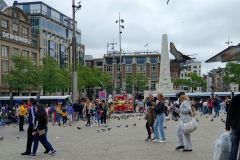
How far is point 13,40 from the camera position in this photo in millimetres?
79312

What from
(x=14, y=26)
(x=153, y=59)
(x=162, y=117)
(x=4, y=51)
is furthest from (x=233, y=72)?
(x=162, y=117)

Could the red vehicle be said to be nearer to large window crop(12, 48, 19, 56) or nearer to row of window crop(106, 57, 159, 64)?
Answer: large window crop(12, 48, 19, 56)

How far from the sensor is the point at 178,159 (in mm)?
11547

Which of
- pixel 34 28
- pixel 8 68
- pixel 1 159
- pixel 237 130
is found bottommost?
pixel 1 159

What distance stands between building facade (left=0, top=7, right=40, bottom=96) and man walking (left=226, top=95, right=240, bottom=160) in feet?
232

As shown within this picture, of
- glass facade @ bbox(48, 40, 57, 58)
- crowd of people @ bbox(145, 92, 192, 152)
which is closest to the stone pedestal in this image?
crowd of people @ bbox(145, 92, 192, 152)

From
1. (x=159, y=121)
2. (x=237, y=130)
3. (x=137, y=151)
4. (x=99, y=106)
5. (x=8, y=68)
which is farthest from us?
(x=8, y=68)

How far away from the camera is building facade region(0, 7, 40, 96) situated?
7731cm

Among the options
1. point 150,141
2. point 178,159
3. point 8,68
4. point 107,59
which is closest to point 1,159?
point 178,159

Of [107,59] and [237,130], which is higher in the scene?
[107,59]

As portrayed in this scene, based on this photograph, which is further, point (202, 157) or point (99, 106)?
point (99, 106)

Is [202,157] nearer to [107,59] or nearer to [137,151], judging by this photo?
[137,151]

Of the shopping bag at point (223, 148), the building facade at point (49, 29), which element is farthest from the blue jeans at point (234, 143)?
the building facade at point (49, 29)

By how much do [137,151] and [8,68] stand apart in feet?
226
